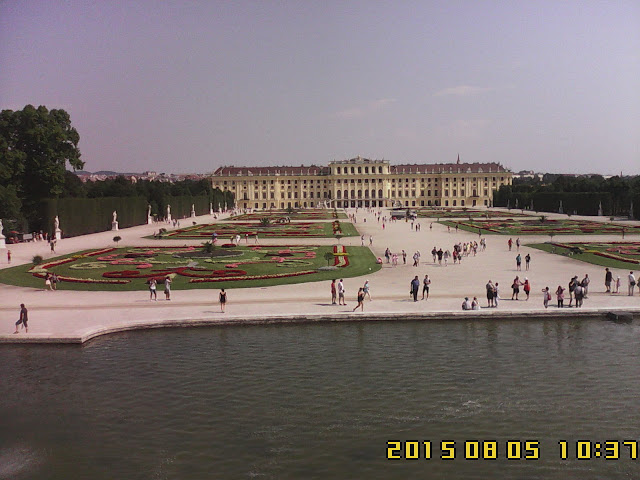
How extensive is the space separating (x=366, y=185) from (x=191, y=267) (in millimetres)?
126534

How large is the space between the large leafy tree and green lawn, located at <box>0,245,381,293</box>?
1678 centimetres

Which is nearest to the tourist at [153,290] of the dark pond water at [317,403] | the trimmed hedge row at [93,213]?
→ the dark pond water at [317,403]

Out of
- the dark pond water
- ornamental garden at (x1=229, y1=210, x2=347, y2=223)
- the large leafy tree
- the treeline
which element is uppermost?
the large leafy tree

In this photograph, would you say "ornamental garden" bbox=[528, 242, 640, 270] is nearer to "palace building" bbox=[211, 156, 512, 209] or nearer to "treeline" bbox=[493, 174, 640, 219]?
"treeline" bbox=[493, 174, 640, 219]

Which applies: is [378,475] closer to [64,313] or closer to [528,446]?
[528,446]

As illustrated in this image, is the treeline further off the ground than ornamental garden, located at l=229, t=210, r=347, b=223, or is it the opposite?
the treeline

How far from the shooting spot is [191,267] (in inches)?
1156

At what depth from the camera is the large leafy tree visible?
165 feet

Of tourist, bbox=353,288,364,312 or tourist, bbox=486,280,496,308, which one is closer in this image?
tourist, bbox=353,288,364,312

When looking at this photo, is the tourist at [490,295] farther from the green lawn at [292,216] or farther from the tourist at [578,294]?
the green lawn at [292,216]

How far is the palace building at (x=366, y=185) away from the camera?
150375mm

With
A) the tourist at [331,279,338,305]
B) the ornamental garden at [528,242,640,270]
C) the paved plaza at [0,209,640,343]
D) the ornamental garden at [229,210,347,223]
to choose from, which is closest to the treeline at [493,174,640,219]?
the ornamental garden at [229,210,347,223]

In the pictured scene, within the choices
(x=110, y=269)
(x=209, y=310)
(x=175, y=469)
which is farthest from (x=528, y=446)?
(x=110, y=269)

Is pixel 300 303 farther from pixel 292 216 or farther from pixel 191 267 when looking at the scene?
pixel 292 216
